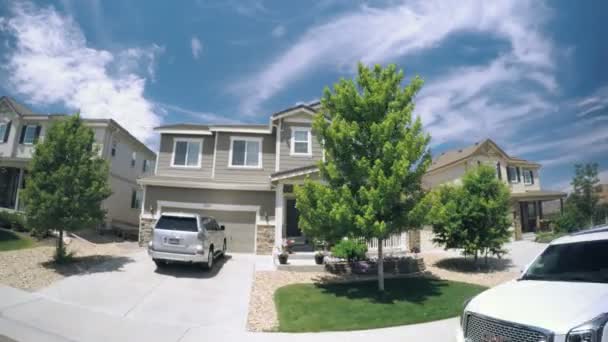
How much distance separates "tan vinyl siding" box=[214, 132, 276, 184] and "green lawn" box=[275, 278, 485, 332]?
853 cm

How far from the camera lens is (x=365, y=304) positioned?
8.45m

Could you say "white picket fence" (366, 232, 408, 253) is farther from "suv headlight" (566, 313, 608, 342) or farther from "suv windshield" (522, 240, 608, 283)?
"suv headlight" (566, 313, 608, 342)

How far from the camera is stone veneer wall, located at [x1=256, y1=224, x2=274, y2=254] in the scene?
15898mm

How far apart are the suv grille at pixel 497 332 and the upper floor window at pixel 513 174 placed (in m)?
27.6

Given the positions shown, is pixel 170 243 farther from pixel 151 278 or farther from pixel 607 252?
pixel 607 252

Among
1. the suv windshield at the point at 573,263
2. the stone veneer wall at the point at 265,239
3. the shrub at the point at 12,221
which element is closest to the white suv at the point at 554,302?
the suv windshield at the point at 573,263

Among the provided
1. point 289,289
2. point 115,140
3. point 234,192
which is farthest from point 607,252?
point 115,140

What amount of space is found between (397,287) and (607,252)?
6363 millimetres

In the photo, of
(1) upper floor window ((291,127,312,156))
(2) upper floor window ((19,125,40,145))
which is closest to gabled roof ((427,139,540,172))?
(1) upper floor window ((291,127,312,156))

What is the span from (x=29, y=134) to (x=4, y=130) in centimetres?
197

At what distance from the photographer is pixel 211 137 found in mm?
18875

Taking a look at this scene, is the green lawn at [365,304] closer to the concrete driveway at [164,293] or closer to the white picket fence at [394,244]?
the concrete driveway at [164,293]

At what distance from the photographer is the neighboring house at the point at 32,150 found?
20562 millimetres

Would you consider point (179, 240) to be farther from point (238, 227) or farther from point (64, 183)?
point (238, 227)
